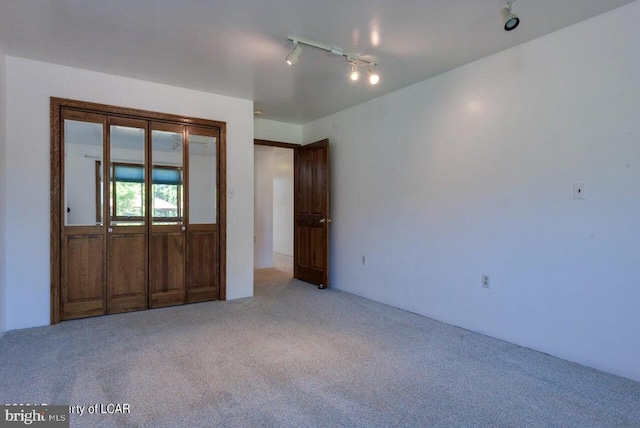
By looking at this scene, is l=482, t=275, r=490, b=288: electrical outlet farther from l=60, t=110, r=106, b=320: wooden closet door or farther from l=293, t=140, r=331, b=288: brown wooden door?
l=60, t=110, r=106, b=320: wooden closet door

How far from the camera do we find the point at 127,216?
3.80m

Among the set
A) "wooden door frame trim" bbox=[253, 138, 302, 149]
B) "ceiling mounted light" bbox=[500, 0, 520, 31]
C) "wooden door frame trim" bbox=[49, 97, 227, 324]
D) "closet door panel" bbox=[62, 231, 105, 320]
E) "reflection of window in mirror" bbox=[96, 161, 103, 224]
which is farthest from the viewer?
"wooden door frame trim" bbox=[253, 138, 302, 149]

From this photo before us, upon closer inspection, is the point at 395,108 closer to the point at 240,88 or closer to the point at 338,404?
the point at 240,88

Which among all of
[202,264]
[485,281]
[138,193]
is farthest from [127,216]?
[485,281]

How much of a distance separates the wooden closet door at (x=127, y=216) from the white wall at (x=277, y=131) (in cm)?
176

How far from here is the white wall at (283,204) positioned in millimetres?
8289

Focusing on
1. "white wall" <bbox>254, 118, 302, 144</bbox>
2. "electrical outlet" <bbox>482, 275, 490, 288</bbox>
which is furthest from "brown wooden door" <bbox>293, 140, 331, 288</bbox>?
"electrical outlet" <bbox>482, 275, 490, 288</bbox>

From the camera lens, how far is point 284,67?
3.37 metres

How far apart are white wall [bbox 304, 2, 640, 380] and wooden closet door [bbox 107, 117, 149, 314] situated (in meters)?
2.78

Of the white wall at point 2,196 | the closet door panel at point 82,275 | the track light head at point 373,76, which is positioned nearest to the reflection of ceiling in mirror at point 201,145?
the closet door panel at point 82,275

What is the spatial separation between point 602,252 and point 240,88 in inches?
148

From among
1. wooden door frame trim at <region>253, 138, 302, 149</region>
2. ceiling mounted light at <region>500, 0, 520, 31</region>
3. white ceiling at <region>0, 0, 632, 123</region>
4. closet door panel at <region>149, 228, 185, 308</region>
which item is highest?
white ceiling at <region>0, 0, 632, 123</region>

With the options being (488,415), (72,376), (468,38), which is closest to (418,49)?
(468,38)

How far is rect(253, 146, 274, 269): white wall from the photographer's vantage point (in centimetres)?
666
